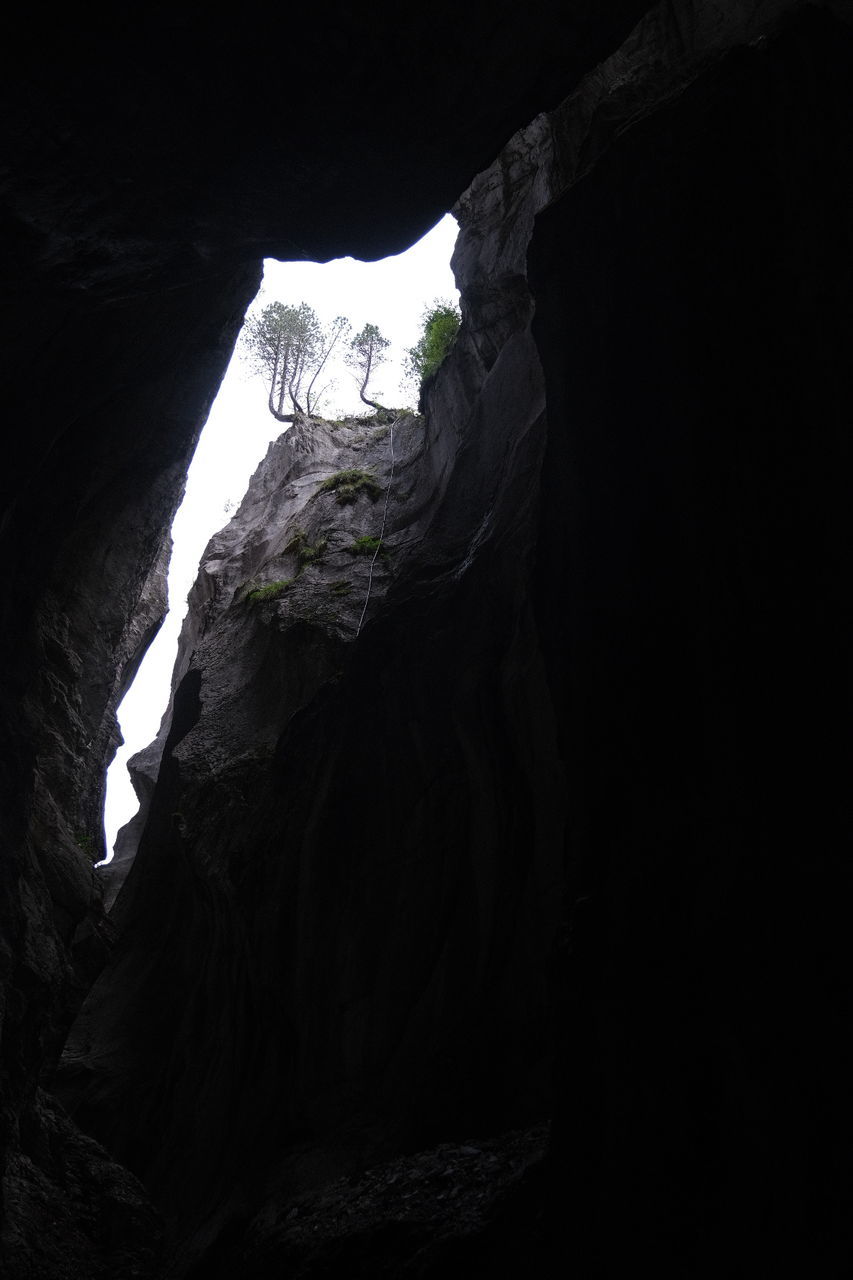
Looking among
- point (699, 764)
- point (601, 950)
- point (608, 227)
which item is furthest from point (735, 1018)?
point (608, 227)

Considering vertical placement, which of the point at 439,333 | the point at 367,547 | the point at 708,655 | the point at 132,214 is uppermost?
the point at 439,333

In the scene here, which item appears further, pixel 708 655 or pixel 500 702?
pixel 500 702

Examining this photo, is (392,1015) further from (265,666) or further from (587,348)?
(587,348)

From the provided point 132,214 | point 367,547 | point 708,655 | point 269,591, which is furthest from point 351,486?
point 708,655

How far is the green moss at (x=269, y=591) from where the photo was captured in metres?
19.3

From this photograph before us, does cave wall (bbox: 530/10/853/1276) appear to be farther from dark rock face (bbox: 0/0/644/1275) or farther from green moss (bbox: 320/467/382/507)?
green moss (bbox: 320/467/382/507)

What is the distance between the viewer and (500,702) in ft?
48.1

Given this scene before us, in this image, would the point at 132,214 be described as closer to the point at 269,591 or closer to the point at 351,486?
the point at 269,591

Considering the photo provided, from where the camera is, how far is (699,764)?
781cm

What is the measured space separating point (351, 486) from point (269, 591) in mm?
3660

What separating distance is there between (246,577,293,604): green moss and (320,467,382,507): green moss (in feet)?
8.36

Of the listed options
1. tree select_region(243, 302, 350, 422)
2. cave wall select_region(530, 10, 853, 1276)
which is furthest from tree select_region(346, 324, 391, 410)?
cave wall select_region(530, 10, 853, 1276)

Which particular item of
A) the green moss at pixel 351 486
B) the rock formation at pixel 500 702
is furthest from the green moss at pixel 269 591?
the green moss at pixel 351 486

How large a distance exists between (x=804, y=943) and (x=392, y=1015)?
9024mm
